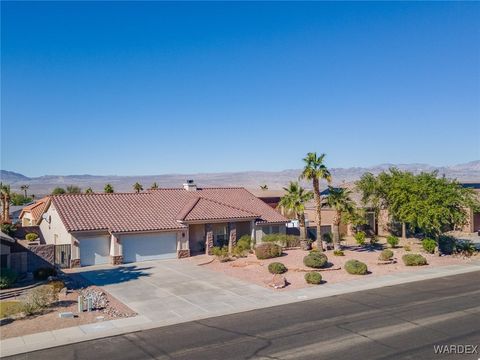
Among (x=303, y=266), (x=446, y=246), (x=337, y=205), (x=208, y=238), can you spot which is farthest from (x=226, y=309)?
(x=446, y=246)

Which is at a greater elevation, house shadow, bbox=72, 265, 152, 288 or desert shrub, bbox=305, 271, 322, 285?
desert shrub, bbox=305, 271, 322, 285

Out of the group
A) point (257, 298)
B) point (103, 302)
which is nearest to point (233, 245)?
point (257, 298)

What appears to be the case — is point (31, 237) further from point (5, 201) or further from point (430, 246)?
point (430, 246)

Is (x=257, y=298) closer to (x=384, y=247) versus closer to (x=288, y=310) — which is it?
(x=288, y=310)

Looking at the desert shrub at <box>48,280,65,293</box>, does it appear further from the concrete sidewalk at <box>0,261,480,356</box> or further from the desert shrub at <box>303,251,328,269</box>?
the desert shrub at <box>303,251,328,269</box>

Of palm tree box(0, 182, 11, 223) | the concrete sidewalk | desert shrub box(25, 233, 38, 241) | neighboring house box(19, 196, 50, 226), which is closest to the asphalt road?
the concrete sidewalk
